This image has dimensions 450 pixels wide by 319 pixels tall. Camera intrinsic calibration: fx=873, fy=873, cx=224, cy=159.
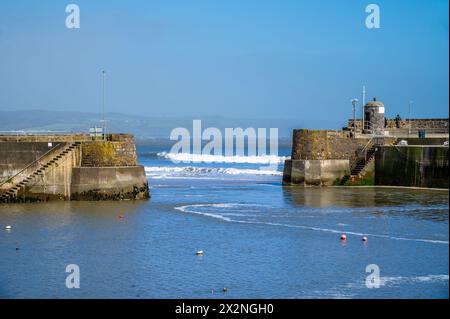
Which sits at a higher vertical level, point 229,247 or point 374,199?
point 374,199

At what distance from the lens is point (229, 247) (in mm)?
27234

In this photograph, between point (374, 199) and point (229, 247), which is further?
point (374, 199)

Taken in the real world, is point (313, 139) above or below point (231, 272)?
above

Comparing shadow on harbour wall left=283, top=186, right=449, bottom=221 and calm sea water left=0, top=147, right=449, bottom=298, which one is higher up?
shadow on harbour wall left=283, top=186, right=449, bottom=221

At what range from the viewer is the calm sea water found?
71.1 ft

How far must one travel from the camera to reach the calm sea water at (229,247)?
2166 cm

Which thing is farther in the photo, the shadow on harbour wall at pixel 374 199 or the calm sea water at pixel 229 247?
the shadow on harbour wall at pixel 374 199

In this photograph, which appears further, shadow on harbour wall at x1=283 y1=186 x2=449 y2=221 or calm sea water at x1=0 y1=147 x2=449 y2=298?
shadow on harbour wall at x1=283 y1=186 x2=449 y2=221
